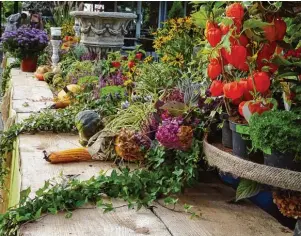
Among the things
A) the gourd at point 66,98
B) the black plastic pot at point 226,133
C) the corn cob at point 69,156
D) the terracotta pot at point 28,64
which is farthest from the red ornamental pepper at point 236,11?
the terracotta pot at point 28,64

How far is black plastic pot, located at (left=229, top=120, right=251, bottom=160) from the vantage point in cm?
→ 188

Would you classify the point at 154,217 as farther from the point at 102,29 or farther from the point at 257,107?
the point at 102,29

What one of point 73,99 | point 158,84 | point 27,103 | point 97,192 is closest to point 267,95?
point 97,192

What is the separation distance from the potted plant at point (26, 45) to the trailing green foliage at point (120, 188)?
510 centimetres

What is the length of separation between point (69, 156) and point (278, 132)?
130 centimetres

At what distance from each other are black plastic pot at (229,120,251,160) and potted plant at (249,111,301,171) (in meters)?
0.13

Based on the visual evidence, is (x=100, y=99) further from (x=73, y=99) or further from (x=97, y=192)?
(x=97, y=192)

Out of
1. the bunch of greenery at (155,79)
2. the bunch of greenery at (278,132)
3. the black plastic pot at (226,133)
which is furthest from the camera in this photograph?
the bunch of greenery at (155,79)

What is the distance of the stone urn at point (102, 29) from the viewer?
6.41 m

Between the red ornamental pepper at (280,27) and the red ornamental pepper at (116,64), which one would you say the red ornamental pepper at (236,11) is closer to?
the red ornamental pepper at (280,27)

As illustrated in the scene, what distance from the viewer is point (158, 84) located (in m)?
3.22

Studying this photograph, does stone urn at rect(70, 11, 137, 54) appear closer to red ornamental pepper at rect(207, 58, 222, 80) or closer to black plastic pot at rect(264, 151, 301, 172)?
red ornamental pepper at rect(207, 58, 222, 80)

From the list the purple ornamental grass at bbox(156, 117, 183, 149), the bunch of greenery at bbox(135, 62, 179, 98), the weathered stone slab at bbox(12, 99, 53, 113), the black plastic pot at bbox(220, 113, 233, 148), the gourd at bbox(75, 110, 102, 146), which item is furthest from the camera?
the weathered stone slab at bbox(12, 99, 53, 113)

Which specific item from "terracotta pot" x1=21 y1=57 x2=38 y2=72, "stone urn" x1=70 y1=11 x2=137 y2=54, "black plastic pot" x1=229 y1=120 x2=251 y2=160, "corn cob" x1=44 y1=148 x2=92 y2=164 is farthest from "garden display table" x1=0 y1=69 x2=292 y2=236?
"terracotta pot" x1=21 y1=57 x2=38 y2=72
